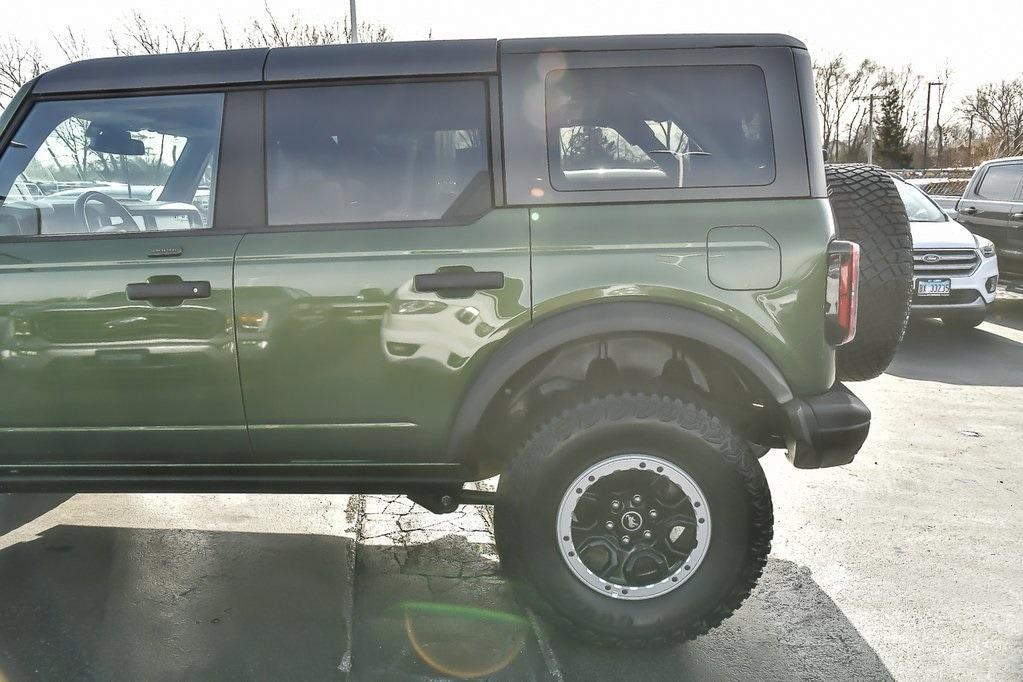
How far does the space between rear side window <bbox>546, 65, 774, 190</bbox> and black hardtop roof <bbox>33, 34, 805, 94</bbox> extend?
103 millimetres

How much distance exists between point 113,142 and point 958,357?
7.44m

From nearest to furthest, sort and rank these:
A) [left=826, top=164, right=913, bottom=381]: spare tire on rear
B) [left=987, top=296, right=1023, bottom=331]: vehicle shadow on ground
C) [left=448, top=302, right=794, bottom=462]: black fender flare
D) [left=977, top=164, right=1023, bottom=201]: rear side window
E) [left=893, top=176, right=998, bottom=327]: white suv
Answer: [left=448, top=302, right=794, bottom=462]: black fender flare → [left=826, top=164, right=913, bottom=381]: spare tire on rear → [left=893, top=176, right=998, bottom=327]: white suv → [left=987, top=296, right=1023, bottom=331]: vehicle shadow on ground → [left=977, top=164, right=1023, bottom=201]: rear side window

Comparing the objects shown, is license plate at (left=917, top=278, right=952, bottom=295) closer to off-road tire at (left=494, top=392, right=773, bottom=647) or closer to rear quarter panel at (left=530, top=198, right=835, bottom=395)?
rear quarter panel at (left=530, top=198, right=835, bottom=395)

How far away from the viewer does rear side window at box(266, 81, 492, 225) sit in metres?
2.96

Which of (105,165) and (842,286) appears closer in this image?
(842,286)

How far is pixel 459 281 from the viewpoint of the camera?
9.32 feet

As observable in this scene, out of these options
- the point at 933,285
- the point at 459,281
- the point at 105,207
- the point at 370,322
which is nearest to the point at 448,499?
the point at 370,322

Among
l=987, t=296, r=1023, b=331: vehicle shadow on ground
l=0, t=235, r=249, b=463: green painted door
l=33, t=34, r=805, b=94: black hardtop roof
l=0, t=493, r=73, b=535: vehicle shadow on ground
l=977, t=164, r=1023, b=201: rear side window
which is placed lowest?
l=987, t=296, r=1023, b=331: vehicle shadow on ground

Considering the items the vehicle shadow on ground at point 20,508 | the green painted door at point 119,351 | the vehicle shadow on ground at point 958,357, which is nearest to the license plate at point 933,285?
the vehicle shadow on ground at point 958,357

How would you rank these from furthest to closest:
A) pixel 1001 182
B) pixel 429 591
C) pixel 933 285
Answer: pixel 1001 182, pixel 933 285, pixel 429 591

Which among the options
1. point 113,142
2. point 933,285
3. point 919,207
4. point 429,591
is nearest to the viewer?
point 113,142

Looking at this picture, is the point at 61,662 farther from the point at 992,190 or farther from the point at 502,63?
the point at 992,190

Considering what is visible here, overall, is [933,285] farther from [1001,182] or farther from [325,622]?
[325,622]

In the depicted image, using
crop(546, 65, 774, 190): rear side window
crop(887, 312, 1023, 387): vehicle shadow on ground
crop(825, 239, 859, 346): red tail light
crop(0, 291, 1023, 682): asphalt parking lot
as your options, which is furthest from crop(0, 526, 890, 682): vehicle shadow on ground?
crop(887, 312, 1023, 387): vehicle shadow on ground
